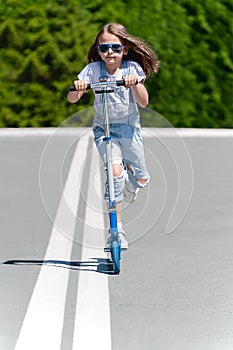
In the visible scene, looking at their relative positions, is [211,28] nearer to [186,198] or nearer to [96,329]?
[186,198]

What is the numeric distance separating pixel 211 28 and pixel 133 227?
1174 cm

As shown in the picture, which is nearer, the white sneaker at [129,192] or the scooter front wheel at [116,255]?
the scooter front wheel at [116,255]

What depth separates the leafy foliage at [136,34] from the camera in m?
20.7

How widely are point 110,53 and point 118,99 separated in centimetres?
31

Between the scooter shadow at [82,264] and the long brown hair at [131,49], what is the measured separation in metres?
1.24

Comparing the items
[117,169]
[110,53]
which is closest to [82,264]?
[117,169]

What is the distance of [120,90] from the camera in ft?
26.2

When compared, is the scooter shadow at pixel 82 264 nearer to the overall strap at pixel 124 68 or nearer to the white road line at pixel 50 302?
the white road line at pixel 50 302

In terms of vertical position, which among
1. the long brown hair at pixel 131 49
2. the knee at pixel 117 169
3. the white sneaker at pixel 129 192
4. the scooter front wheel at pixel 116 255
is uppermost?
the long brown hair at pixel 131 49

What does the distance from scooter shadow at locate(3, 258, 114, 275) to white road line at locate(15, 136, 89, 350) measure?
12cm

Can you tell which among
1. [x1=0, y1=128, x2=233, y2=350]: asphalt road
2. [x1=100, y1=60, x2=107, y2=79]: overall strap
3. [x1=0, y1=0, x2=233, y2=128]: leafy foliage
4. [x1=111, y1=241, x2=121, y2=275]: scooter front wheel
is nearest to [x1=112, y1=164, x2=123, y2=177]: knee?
[x1=0, y1=128, x2=233, y2=350]: asphalt road

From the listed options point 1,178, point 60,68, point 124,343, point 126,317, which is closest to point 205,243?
point 126,317

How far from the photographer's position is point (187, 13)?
2089 cm

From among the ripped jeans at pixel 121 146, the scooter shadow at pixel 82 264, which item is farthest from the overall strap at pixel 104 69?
the scooter shadow at pixel 82 264
